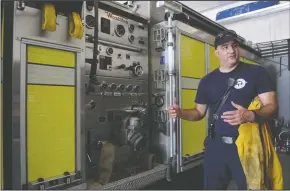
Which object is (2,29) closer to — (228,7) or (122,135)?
(122,135)

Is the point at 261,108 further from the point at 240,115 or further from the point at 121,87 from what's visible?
the point at 121,87

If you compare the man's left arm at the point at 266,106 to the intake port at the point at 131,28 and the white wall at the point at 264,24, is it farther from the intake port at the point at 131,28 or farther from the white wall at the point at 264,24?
the intake port at the point at 131,28

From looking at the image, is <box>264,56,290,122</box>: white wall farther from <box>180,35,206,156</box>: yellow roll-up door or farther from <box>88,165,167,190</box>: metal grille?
<box>88,165,167,190</box>: metal grille

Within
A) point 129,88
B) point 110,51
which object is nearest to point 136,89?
point 129,88

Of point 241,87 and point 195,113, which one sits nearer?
point 241,87

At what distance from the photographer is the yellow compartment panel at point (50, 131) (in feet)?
4.33

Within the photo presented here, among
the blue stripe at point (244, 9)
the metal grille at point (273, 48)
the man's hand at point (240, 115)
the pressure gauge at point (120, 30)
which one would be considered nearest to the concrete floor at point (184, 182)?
the man's hand at point (240, 115)

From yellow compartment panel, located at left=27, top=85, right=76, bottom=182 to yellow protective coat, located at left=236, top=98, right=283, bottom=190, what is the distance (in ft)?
3.59

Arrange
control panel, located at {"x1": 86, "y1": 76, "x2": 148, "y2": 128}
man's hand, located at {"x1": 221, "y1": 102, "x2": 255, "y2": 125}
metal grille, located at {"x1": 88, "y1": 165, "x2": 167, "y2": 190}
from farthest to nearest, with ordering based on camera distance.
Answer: control panel, located at {"x1": 86, "y1": 76, "x2": 148, "y2": 128} → metal grille, located at {"x1": 88, "y1": 165, "x2": 167, "y2": 190} → man's hand, located at {"x1": 221, "y1": 102, "x2": 255, "y2": 125}

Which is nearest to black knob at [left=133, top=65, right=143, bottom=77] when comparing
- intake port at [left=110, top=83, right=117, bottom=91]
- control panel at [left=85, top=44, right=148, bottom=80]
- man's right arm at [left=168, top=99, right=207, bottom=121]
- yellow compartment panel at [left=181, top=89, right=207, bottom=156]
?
control panel at [left=85, top=44, right=148, bottom=80]

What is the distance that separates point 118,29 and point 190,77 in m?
0.81

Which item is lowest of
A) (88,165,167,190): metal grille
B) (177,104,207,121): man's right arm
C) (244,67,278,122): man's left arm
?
(88,165,167,190): metal grille

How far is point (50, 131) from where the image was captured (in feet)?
4.55

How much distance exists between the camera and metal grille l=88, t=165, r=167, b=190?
1.68 metres
